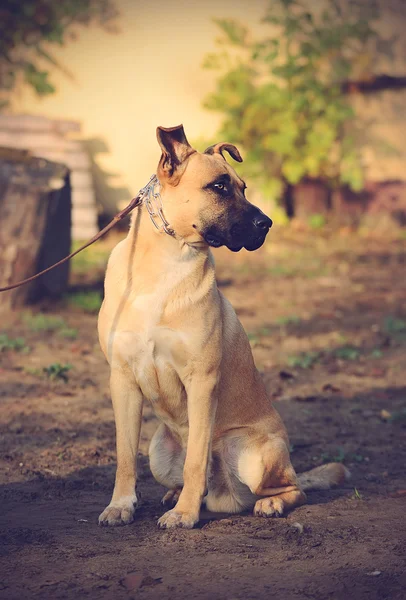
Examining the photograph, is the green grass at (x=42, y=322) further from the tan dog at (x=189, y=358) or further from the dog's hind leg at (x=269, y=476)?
the dog's hind leg at (x=269, y=476)

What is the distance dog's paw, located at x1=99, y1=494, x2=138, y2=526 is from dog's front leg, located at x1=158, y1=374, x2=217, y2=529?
0.16 m

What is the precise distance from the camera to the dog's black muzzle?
13.1 ft

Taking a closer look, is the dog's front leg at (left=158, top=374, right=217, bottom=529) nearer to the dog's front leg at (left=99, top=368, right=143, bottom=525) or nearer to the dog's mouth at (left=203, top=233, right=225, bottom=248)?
the dog's front leg at (left=99, top=368, right=143, bottom=525)

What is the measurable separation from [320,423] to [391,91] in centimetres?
931

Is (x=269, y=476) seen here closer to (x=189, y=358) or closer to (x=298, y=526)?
(x=298, y=526)

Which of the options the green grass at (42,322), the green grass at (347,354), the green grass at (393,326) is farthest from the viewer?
the green grass at (393,326)

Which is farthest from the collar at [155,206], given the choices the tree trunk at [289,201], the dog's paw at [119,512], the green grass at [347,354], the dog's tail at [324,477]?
the tree trunk at [289,201]

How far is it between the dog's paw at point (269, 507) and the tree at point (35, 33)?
9.71m

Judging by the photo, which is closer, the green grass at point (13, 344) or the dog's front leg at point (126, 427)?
the dog's front leg at point (126, 427)

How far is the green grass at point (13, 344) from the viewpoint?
7.15m

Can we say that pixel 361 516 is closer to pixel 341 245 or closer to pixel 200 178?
pixel 200 178

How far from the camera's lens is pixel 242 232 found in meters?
4.02

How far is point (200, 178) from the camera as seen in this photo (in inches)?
156

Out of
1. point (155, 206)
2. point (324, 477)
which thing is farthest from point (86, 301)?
point (155, 206)
